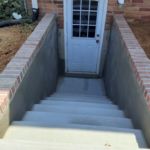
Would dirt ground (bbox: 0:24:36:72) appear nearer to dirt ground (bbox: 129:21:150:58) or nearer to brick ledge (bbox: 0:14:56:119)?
brick ledge (bbox: 0:14:56:119)

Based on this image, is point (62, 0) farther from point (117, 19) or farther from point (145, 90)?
point (145, 90)

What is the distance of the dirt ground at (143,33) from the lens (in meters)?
4.76

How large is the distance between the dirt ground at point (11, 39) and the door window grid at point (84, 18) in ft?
3.65

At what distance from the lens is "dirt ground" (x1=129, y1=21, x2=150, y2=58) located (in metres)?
4.76

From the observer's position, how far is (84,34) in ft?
20.5

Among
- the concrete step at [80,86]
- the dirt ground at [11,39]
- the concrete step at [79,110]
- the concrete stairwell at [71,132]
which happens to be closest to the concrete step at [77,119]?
the concrete stairwell at [71,132]

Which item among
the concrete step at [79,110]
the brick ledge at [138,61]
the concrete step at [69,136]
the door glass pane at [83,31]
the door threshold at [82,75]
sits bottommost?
the door threshold at [82,75]

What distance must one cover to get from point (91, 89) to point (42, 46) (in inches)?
100

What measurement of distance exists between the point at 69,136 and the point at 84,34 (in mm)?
4203

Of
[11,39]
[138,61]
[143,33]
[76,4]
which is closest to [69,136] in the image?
[138,61]

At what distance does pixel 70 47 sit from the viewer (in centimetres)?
643

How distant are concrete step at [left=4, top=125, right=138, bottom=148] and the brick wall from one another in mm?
4008

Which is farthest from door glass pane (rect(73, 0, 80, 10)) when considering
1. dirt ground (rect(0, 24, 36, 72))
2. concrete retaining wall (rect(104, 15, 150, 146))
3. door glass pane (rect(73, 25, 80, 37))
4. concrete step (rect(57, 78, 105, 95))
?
concrete step (rect(57, 78, 105, 95))

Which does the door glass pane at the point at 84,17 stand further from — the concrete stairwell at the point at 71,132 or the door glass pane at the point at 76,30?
the concrete stairwell at the point at 71,132
